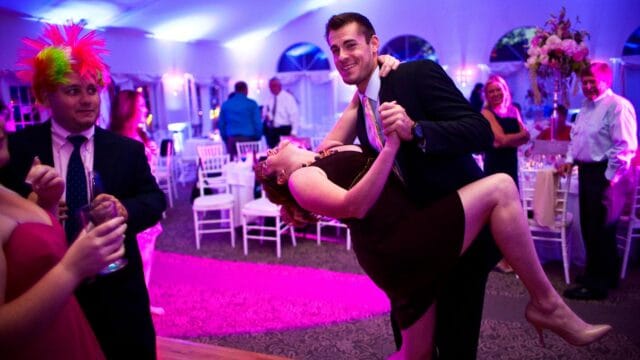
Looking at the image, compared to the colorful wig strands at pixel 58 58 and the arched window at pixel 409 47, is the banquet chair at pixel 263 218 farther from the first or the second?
the arched window at pixel 409 47

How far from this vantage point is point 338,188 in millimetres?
1651

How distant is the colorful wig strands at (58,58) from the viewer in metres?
1.84

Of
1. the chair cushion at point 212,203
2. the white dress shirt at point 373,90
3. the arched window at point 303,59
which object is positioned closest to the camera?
the white dress shirt at point 373,90

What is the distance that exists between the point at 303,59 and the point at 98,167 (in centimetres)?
1444

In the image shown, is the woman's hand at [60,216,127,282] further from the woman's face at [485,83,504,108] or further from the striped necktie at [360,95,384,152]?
the woman's face at [485,83,504,108]

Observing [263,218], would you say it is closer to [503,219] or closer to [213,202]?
[213,202]

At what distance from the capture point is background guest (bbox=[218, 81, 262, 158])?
834cm

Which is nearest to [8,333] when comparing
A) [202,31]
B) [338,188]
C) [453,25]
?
[338,188]

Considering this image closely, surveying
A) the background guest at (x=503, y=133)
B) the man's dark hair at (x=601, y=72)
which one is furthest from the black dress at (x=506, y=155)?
the man's dark hair at (x=601, y=72)

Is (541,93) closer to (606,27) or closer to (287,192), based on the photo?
(287,192)

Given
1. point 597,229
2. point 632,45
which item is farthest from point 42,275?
point 632,45

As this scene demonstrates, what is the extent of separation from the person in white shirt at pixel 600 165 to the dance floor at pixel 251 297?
5.51 ft

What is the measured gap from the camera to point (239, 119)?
846 centimetres

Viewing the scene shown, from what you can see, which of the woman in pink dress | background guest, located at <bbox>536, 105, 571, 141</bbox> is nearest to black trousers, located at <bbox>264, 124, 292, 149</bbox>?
background guest, located at <bbox>536, 105, 571, 141</bbox>
